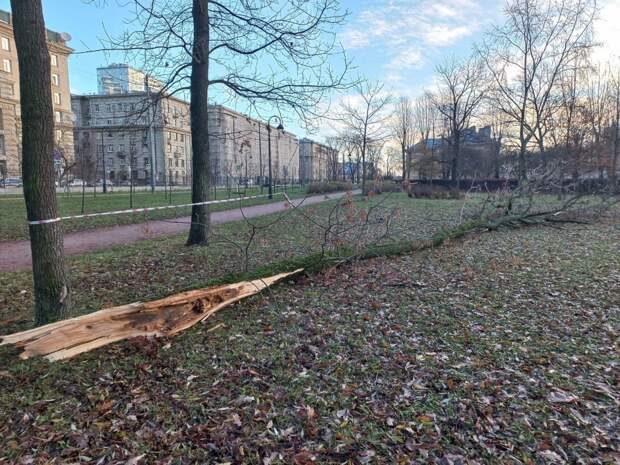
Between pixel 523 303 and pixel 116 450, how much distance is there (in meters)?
4.64

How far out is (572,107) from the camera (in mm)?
24234

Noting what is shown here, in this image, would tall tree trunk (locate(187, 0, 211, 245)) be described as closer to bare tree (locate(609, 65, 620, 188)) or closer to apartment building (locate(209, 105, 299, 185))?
apartment building (locate(209, 105, 299, 185))

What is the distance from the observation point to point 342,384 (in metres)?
3.01

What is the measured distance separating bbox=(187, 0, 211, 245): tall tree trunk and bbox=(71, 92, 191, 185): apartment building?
128cm

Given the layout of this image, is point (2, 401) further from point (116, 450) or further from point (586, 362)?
point (586, 362)

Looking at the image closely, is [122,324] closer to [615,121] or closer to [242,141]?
[242,141]

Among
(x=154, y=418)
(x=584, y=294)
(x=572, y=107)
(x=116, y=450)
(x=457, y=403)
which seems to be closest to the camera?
(x=116, y=450)

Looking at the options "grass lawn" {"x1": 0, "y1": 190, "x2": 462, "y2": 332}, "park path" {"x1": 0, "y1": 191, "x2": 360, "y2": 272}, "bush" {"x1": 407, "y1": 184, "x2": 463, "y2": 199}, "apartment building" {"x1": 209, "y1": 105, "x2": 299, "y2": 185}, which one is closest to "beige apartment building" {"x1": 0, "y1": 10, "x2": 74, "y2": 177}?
"apartment building" {"x1": 209, "y1": 105, "x2": 299, "y2": 185}

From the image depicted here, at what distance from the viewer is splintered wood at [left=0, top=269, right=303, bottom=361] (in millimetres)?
3049

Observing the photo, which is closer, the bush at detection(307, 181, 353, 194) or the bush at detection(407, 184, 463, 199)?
the bush at detection(407, 184, 463, 199)

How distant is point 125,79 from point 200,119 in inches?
69.1

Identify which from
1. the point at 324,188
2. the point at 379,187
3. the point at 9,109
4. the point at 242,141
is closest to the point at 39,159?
the point at 242,141

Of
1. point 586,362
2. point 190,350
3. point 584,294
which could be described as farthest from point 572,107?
point 190,350

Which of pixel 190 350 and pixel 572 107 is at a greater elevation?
pixel 572 107
